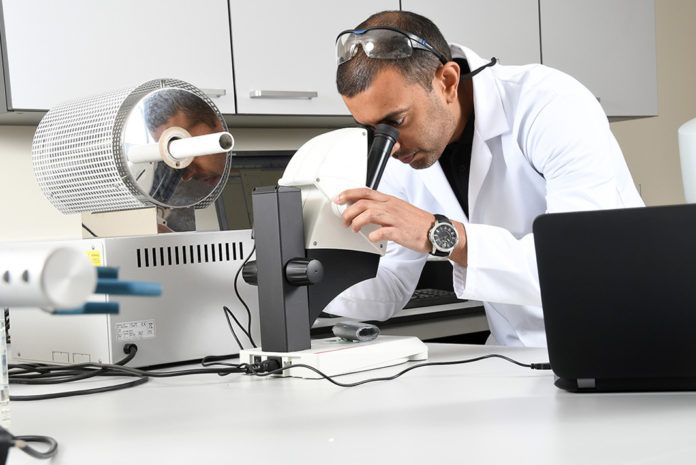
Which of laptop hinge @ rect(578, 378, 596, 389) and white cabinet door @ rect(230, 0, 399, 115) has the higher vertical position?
white cabinet door @ rect(230, 0, 399, 115)

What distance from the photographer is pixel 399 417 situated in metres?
0.94

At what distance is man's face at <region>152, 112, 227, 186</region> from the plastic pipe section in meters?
0.24

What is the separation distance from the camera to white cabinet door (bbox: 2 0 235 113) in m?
1.99

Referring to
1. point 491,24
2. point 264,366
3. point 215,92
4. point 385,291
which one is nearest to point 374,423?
point 264,366

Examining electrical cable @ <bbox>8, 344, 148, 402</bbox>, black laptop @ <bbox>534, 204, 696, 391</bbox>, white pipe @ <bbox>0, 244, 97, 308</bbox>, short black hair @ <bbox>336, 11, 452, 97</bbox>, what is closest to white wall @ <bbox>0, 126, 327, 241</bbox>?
electrical cable @ <bbox>8, 344, 148, 402</bbox>

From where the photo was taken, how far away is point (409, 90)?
1622 millimetres

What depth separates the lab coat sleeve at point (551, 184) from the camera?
4.68 ft

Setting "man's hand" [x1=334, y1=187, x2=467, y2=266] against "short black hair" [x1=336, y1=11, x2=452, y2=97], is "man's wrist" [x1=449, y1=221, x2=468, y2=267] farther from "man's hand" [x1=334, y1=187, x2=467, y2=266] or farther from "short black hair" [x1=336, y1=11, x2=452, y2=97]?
"short black hair" [x1=336, y1=11, x2=452, y2=97]

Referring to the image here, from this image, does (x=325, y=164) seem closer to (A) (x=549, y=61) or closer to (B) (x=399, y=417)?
(B) (x=399, y=417)

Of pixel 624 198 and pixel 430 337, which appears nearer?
pixel 624 198

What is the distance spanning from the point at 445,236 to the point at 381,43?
0.42m

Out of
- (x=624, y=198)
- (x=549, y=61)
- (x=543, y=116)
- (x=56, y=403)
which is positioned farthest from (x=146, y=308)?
(x=549, y=61)

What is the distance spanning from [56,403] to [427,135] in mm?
889

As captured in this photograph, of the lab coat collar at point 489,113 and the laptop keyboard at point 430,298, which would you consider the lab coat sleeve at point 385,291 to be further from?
the laptop keyboard at point 430,298
